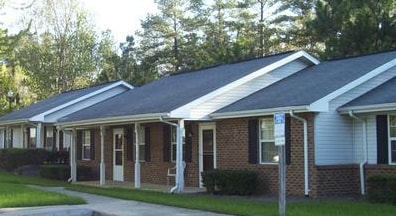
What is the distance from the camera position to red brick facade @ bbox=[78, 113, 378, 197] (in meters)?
18.2

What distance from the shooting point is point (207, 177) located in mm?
20188

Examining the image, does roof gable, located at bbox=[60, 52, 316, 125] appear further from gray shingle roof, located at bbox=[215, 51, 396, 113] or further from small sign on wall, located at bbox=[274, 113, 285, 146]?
small sign on wall, located at bbox=[274, 113, 285, 146]

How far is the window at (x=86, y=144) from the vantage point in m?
30.8

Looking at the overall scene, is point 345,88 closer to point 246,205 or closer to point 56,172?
point 246,205

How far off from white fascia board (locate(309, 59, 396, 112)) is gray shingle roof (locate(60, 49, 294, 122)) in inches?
161

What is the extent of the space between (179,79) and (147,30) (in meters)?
37.2

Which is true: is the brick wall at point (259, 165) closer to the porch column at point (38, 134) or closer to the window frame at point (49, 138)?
the porch column at point (38, 134)

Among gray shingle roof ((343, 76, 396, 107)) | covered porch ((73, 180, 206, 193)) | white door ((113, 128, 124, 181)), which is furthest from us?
white door ((113, 128, 124, 181))

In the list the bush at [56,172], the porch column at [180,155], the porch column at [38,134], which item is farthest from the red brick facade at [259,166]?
the porch column at [38,134]

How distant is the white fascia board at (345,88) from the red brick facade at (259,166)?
49 centimetres

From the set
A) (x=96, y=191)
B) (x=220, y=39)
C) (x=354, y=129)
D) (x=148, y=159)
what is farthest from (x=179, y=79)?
(x=220, y=39)

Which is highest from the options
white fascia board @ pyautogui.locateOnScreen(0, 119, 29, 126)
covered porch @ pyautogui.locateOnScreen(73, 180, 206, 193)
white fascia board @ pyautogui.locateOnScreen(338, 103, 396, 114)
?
white fascia board @ pyautogui.locateOnScreen(0, 119, 29, 126)

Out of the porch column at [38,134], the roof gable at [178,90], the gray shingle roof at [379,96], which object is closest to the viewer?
the gray shingle roof at [379,96]

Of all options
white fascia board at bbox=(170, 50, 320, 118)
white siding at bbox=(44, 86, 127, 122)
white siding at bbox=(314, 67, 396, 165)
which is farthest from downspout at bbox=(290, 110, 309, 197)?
white siding at bbox=(44, 86, 127, 122)
